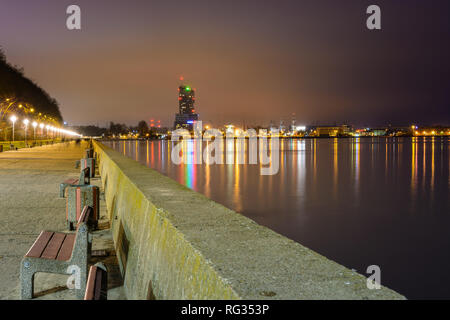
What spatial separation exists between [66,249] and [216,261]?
2.93 metres

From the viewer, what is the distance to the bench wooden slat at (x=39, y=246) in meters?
4.85

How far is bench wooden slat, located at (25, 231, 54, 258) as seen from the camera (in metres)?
4.85

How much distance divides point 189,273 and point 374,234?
478 inches

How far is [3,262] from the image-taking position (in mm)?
6086

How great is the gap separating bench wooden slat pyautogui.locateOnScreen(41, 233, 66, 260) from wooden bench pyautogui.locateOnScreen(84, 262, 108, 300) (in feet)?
5.58

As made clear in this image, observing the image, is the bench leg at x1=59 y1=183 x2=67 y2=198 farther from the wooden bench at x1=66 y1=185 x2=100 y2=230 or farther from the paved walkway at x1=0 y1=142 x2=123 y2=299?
the wooden bench at x1=66 y1=185 x2=100 y2=230

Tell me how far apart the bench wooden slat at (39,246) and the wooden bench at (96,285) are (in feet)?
5.65

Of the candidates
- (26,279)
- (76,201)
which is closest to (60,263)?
(26,279)

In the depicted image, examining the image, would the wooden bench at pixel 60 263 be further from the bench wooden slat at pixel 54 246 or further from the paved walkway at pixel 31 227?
the paved walkway at pixel 31 227

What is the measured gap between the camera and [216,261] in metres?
2.90

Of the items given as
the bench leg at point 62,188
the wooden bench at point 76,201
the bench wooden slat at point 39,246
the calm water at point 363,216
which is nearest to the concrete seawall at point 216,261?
the bench wooden slat at point 39,246

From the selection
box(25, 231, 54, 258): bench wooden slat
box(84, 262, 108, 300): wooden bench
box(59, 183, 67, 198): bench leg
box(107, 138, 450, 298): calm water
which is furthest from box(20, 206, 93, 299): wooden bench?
box(59, 183, 67, 198): bench leg
